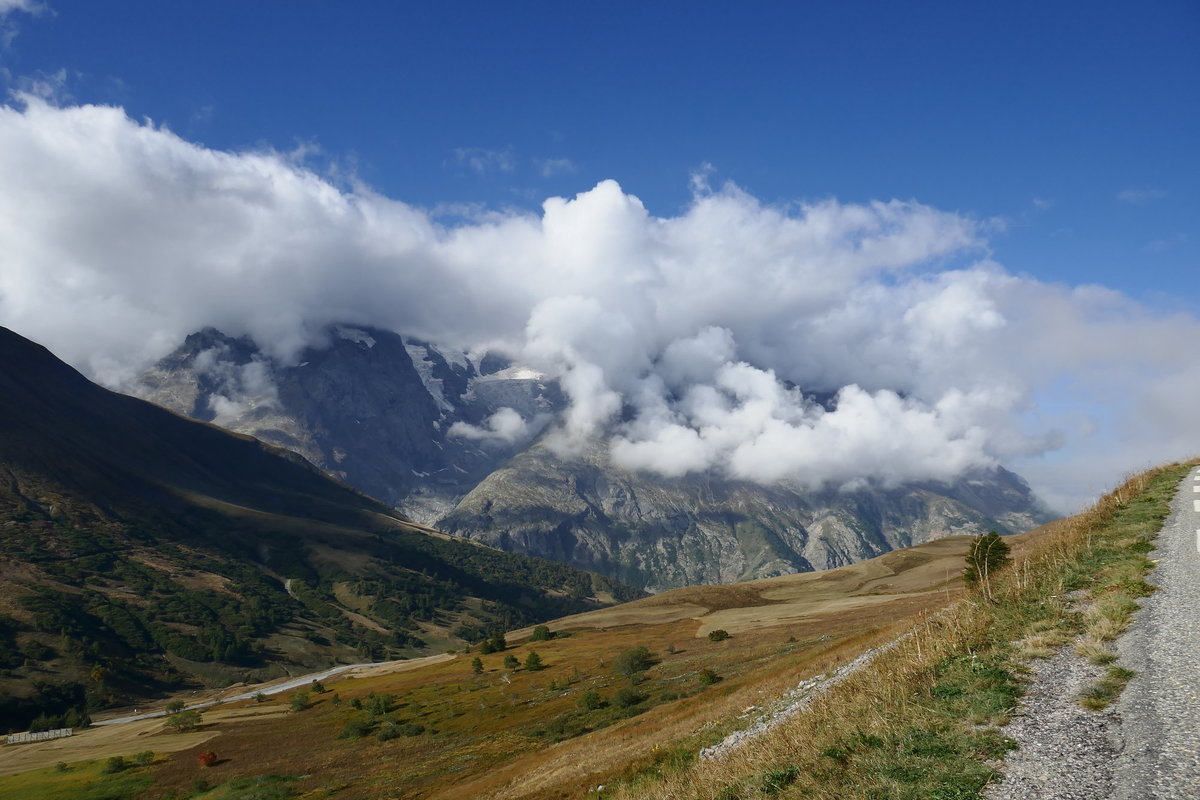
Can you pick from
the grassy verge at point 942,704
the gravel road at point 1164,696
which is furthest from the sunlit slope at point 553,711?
the gravel road at point 1164,696

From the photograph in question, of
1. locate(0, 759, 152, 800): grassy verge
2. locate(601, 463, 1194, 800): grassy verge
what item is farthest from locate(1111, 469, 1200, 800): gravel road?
locate(0, 759, 152, 800): grassy verge

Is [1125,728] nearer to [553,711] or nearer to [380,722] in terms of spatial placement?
[553,711]

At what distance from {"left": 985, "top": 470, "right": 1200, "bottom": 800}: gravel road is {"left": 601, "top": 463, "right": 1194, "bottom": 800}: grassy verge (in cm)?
34

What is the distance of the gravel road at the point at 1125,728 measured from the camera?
32.1ft

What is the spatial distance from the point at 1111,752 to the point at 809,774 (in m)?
4.76

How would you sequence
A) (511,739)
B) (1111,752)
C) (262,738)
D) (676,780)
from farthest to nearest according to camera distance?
(262,738)
(511,739)
(676,780)
(1111,752)

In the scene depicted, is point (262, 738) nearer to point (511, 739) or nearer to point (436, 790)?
point (511, 739)

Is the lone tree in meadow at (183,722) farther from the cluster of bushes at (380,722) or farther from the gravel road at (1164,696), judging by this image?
the gravel road at (1164,696)

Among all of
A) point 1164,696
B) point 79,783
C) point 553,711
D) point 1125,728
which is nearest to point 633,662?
point 553,711

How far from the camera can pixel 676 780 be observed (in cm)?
1847

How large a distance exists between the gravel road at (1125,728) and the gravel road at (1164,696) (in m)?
0.01

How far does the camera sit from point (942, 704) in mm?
13688

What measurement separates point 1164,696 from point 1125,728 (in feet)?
4.43

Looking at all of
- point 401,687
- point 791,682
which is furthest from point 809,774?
point 401,687
